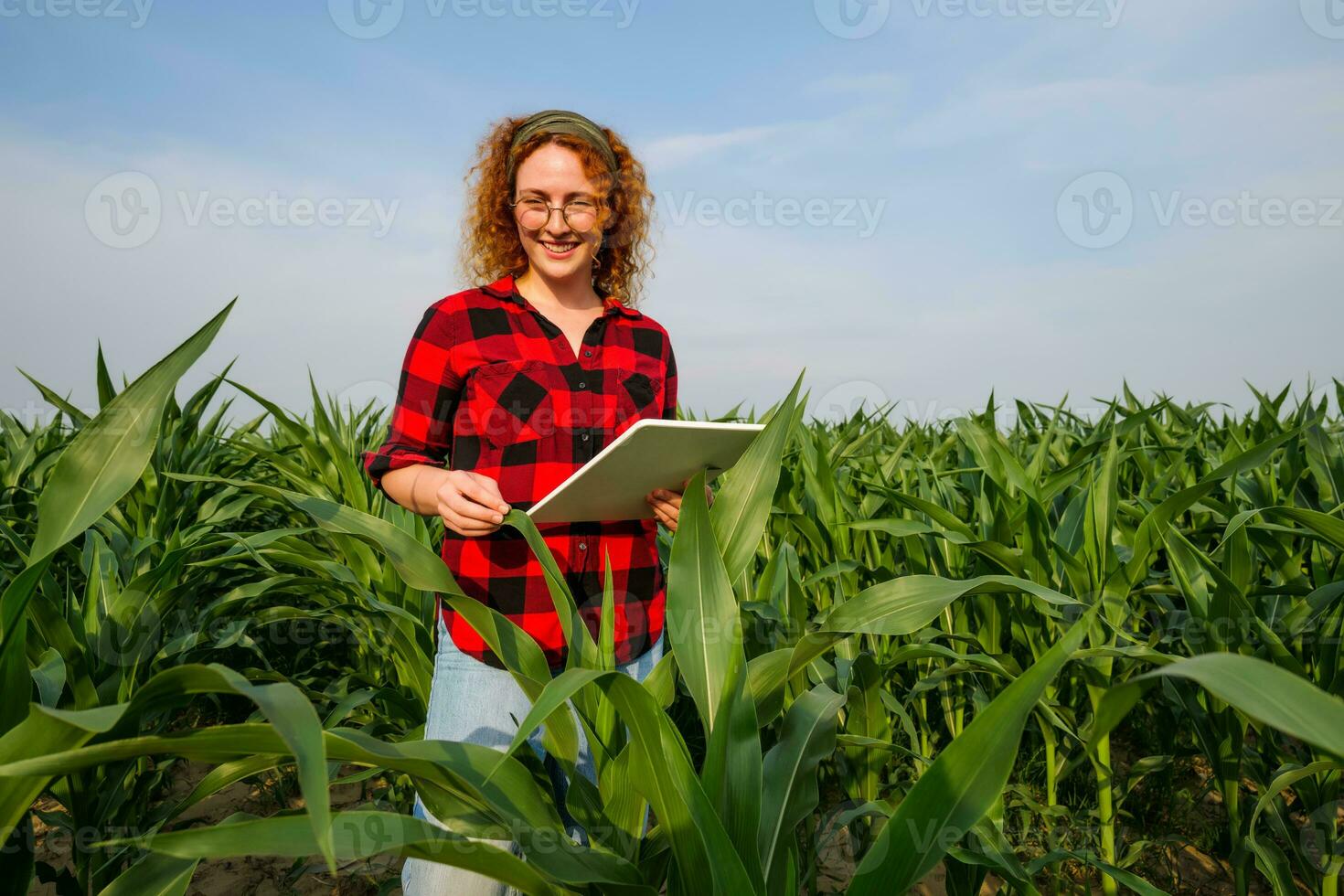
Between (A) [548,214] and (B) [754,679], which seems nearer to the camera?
(B) [754,679]

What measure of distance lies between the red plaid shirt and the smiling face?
85mm

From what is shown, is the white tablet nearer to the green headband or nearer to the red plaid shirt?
the red plaid shirt

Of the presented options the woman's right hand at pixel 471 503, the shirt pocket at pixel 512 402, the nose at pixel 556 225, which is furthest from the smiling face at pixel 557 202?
the woman's right hand at pixel 471 503

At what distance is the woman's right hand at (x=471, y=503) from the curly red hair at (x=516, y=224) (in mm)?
494

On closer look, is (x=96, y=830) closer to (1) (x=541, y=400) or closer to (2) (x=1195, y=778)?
(1) (x=541, y=400)

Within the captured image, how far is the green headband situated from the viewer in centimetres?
143

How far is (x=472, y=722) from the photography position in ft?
4.06

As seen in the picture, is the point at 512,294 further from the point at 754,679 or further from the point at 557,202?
the point at 754,679

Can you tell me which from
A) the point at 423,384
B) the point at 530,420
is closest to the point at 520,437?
the point at 530,420

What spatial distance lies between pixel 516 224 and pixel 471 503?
69cm

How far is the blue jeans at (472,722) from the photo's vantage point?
1.17m

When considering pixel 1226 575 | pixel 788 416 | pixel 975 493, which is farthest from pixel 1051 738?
pixel 788 416

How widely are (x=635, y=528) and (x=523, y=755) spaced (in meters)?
0.46

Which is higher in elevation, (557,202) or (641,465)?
(557,202)
